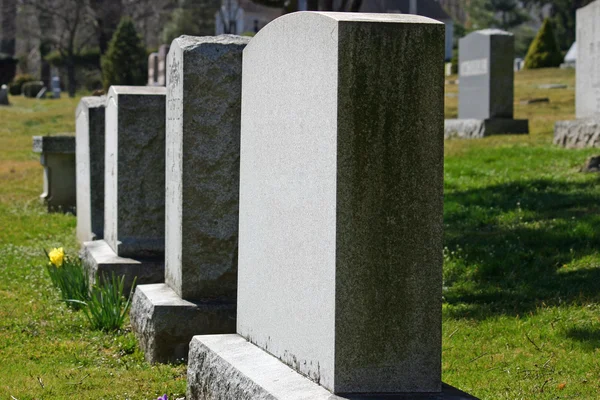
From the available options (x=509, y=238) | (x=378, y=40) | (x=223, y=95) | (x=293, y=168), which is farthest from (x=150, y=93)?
(x=378, y=40)

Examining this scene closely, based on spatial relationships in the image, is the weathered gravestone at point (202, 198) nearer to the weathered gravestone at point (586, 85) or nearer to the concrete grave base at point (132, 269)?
the concrete grave base at point (132, 269)

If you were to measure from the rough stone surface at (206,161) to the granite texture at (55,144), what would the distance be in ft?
23.4

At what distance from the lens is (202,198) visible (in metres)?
5.38

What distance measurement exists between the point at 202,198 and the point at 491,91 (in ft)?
Result: 37.0

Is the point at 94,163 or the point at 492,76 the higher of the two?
the point at 492,76

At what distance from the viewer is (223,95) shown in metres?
5.34

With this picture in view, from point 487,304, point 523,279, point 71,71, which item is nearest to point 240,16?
point 71,71

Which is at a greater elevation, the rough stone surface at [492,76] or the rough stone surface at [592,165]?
the rough stone surface at [492,76]

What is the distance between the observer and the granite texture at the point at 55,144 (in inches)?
480

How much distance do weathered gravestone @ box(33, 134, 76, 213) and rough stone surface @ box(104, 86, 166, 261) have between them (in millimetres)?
5449

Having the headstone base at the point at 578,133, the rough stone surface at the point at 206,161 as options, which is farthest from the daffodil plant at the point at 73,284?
the headstone base at the point at 578,133

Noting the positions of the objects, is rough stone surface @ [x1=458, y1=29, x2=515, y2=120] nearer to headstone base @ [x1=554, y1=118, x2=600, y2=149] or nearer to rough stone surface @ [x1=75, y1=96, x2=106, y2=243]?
headstone base @ [x1=554, y1=118, x2=600, y2=149]

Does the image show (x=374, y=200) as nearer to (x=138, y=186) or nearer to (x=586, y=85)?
(x=138, y=186)

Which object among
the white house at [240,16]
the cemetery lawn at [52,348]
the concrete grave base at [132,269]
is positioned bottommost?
the cemetery lawn at [52,348]
